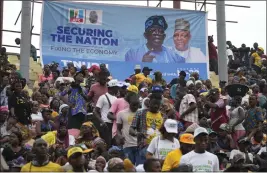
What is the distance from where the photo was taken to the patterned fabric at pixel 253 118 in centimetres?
1591

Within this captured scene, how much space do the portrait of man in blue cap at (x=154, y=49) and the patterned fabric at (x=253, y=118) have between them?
765cm

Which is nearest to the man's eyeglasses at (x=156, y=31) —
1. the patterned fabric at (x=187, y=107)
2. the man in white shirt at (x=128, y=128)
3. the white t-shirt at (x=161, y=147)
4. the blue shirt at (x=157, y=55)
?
the blue shirt at (x=157, y=55)

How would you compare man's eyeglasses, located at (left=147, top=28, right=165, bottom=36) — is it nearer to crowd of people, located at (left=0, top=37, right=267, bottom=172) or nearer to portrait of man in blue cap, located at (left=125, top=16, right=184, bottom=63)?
portrait of man in blue cap, located at (left=125, top=16, right=184, bottom=63)

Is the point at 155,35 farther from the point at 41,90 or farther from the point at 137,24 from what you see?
the point at 41,90

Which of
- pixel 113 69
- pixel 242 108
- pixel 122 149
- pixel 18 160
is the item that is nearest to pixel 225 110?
pixel 242 108

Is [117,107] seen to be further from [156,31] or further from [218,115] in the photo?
[156,31]

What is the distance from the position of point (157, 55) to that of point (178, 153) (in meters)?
13.3

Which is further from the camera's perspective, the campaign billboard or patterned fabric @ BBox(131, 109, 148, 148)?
the campaign billboard

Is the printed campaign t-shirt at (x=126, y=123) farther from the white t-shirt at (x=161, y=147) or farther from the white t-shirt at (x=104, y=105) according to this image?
the white t-shirt at (x=161, y=147)

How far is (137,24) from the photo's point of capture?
24281mm

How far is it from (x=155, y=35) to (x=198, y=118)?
869cm

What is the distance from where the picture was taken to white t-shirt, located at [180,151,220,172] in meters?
10.2

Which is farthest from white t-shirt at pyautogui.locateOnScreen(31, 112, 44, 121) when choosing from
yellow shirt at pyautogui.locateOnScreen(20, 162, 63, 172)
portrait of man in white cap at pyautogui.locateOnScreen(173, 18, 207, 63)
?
portrait of man in white cap at pyautogui.locateOnScreen(173, 18, 207, 63)

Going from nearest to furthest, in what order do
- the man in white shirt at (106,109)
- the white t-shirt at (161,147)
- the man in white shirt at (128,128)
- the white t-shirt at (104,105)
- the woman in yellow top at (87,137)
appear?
the white t-shirt at (161,147) → the man in white shirt at (128,128) → the woman in yellow top at (87,137) → the man in white shirt at (106,109) → the white t-shirt at (104,105)
